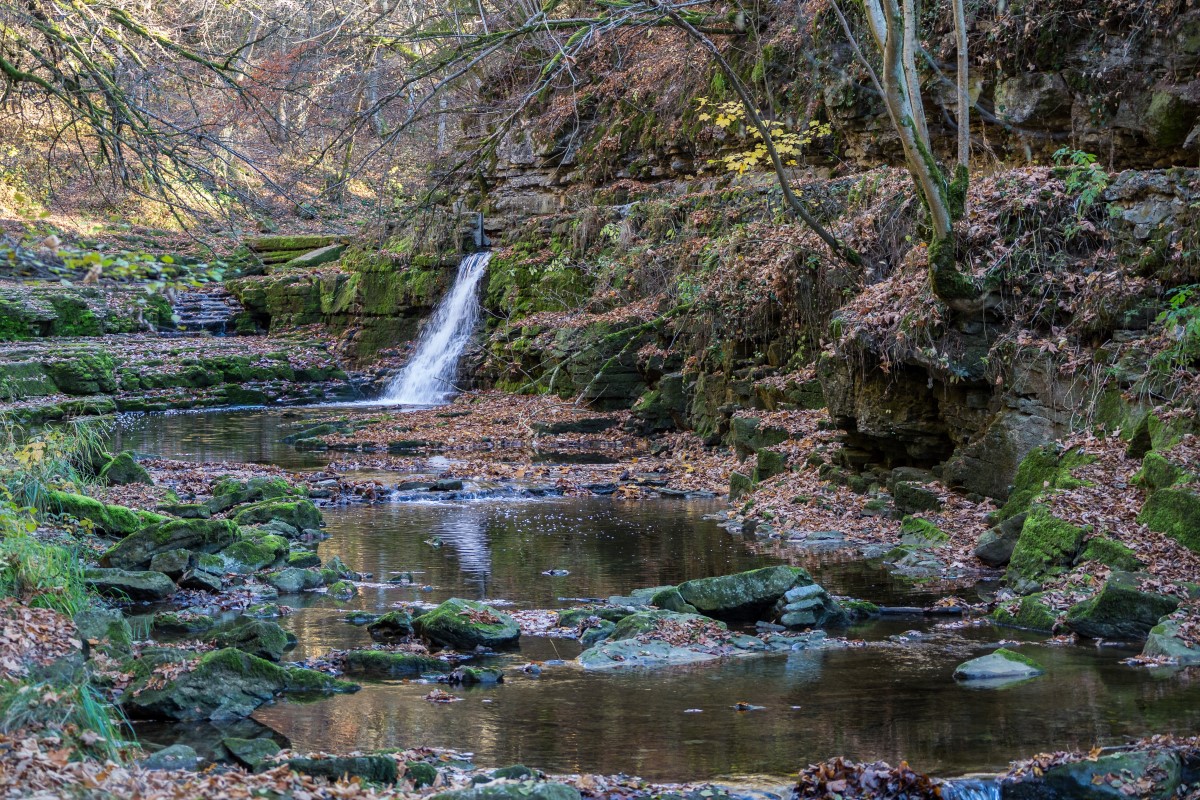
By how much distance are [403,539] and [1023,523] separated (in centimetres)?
645

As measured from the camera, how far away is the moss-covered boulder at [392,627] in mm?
8203

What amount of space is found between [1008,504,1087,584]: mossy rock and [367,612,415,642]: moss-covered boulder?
5.19 meters

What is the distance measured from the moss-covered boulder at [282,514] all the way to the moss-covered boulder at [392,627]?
4.20 metres

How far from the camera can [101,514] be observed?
10.6 metres

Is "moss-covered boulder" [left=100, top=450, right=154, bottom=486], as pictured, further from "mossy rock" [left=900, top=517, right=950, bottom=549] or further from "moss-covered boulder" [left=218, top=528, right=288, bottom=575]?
"mossy rock" [left=900, top=517, right=950, bottom=549]

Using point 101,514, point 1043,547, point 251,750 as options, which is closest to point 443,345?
point 101,514

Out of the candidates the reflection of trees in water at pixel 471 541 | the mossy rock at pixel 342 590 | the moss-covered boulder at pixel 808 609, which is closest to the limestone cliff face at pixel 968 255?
the moss-covered boulder at pixel 808 609

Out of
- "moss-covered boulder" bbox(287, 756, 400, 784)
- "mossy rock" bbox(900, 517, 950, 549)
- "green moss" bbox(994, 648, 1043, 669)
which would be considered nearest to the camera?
"moss-covered boulder" bbox(287, 756, 400, 784)

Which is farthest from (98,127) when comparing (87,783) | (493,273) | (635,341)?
(493,273)

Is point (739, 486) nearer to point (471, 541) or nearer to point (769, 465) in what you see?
point (769, 465)

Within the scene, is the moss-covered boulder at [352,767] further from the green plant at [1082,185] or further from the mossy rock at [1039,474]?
the green plant at [1082,185]

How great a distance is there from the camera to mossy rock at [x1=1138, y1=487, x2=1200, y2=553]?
28.3 feet

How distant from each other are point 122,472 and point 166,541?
4.57m

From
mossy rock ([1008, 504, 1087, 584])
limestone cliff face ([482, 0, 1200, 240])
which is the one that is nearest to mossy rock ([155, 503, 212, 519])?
limestone cliff face ([482, 0, 1200, 240])
